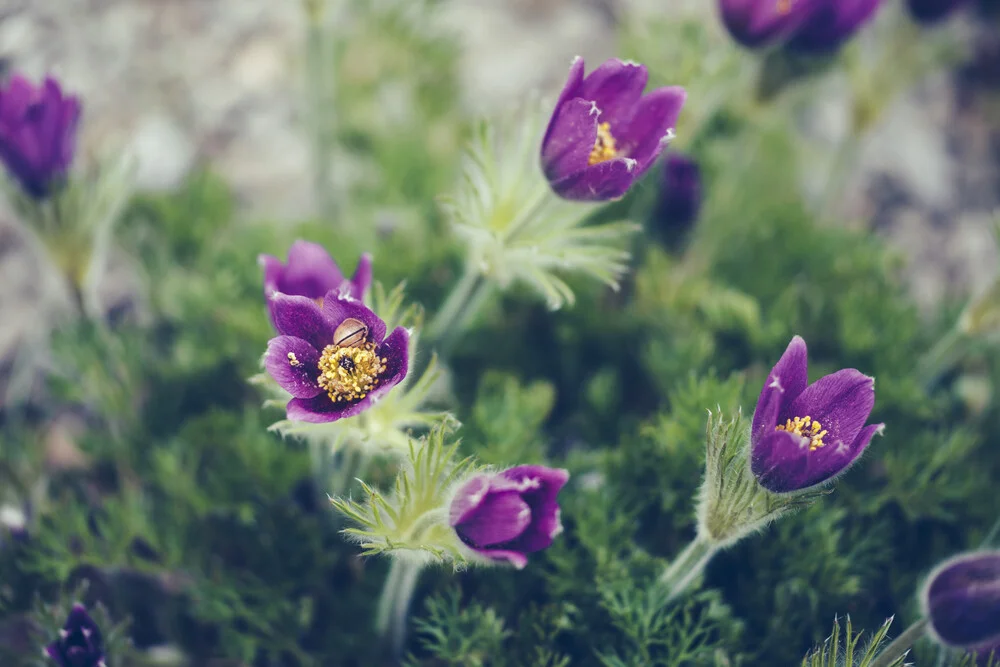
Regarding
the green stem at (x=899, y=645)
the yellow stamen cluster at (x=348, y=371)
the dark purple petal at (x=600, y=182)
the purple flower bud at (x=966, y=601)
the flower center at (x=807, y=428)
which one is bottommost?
the green stem at (x=899, y=645)

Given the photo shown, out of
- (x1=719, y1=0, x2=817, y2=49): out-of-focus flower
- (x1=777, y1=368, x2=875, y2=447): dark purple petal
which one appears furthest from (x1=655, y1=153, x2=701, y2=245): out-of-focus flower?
(x1=777, y1=368, x2=875, y2=447): dark purple petal

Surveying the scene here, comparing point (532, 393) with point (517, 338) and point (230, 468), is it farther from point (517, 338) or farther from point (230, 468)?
point (230, 468)

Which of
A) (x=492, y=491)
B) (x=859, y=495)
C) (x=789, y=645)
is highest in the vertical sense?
(x=492, y=491)

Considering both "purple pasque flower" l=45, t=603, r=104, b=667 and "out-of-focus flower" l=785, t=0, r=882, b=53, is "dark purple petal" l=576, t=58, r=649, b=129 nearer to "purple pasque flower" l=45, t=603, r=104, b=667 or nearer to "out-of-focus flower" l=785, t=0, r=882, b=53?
"out-of-focus flower" l=785, t=0, r=882, b=53

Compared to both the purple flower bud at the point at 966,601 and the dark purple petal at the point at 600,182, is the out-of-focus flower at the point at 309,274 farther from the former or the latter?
the purple flower bud at the point at 966,601

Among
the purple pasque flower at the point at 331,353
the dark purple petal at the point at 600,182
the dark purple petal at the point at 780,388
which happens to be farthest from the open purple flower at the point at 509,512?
the dark purple petal at the point at 600,182

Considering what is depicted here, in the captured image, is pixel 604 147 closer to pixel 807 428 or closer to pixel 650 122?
pixel 650 122

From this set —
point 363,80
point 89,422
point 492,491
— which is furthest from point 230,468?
point 363,80

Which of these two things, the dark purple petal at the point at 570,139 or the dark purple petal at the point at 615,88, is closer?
the dark purple petal at the point at 570,139

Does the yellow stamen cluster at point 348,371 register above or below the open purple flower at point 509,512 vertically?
above
